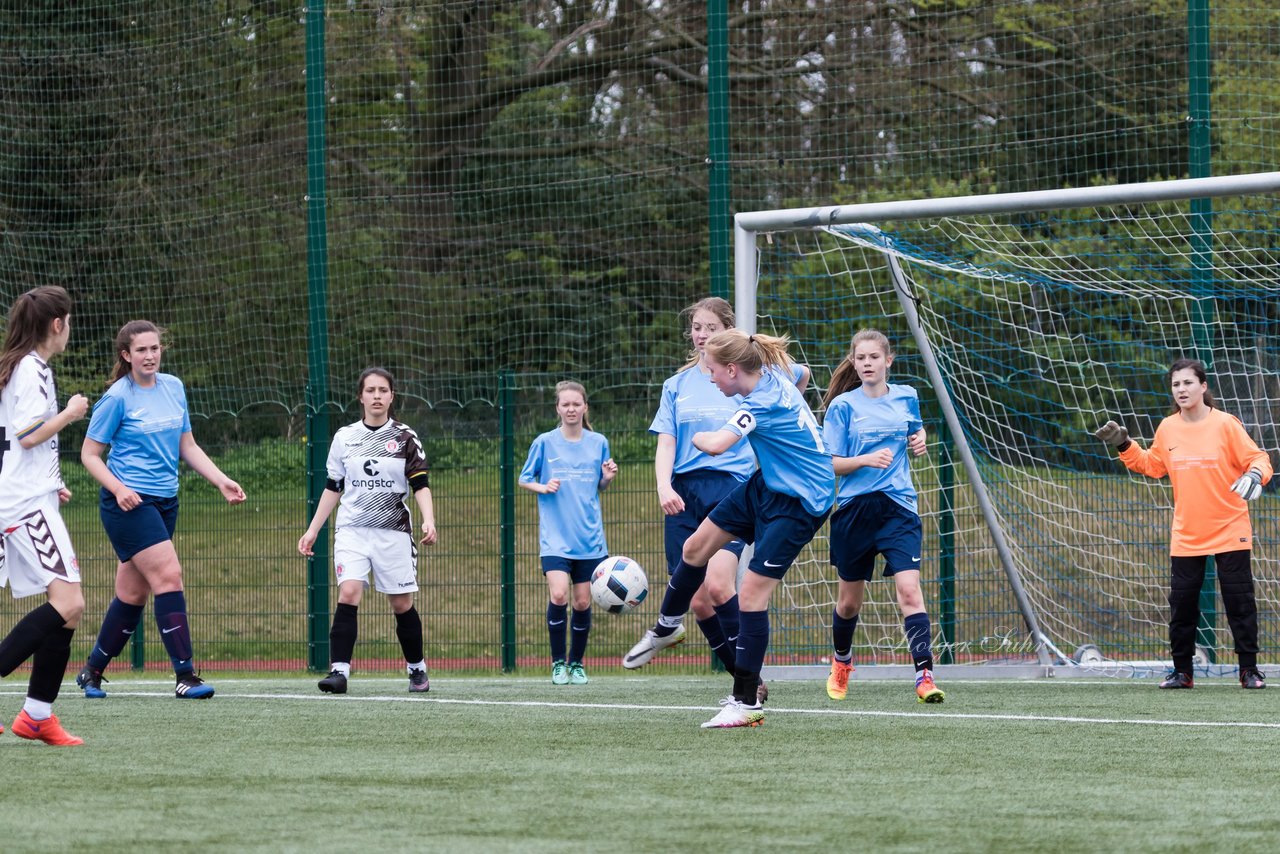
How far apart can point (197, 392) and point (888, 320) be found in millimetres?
5754

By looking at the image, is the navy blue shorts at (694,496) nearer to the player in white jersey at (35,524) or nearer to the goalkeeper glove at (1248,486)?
the goalkeeper glove at (1248,486)

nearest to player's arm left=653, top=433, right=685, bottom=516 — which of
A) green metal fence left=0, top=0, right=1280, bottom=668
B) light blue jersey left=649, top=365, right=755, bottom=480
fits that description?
light blue jersey left=649, top=365, right=755, bottom=480

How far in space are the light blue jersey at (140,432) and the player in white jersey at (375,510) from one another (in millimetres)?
809

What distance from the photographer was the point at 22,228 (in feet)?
56.3

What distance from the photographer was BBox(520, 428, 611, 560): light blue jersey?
32.7 ft

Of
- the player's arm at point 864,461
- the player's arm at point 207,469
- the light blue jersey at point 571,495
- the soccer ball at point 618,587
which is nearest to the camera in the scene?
the player's arm at point 864,461

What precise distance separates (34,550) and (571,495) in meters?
4.52

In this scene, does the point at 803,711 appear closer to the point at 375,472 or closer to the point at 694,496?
the point at 694,496

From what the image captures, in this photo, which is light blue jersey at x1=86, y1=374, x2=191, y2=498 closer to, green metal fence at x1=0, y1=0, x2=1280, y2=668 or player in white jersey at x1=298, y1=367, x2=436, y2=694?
player in white jersey at x1=298, y1=367, x2=436, y2=694

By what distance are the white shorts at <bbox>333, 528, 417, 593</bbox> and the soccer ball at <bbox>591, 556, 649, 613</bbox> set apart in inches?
45.0

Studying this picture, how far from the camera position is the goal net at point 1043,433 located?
10.3 meters

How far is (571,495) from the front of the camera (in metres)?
9.95

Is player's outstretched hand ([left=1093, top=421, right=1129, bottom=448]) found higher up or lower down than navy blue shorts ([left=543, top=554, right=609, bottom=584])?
higher up

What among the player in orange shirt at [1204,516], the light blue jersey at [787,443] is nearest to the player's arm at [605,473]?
the player in orange shirt at [1204,516]
